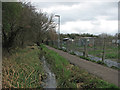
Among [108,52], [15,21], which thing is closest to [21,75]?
[108,52]

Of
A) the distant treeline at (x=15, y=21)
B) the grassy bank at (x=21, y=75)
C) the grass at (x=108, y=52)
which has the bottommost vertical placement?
the grassy bank at (x=21, y=75)

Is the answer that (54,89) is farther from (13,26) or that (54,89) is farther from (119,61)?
(13,26)

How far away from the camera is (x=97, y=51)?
34.6 feet

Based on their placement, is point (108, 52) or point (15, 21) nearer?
point (108, 52)

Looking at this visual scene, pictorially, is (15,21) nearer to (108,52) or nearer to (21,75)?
(21,75)

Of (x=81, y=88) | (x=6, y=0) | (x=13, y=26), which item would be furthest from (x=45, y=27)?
(x=81, y=88)

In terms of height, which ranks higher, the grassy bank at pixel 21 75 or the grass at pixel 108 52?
the grass at pixel 108 52

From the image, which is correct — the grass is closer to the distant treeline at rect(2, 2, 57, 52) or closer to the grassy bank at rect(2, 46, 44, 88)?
the grassy bank at rect(2, 46, 44, 88)

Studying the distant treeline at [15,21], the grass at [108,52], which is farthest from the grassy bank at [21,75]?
the grass at [108,52]

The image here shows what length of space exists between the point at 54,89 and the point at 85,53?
7.02m

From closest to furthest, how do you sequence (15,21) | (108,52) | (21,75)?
(21,75), (108,52), (15,21)

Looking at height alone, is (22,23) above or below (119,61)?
above

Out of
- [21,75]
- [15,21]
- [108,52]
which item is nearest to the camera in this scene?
[21,75]

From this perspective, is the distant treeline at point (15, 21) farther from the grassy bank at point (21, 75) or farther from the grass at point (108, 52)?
the grass at point (108, 52)
